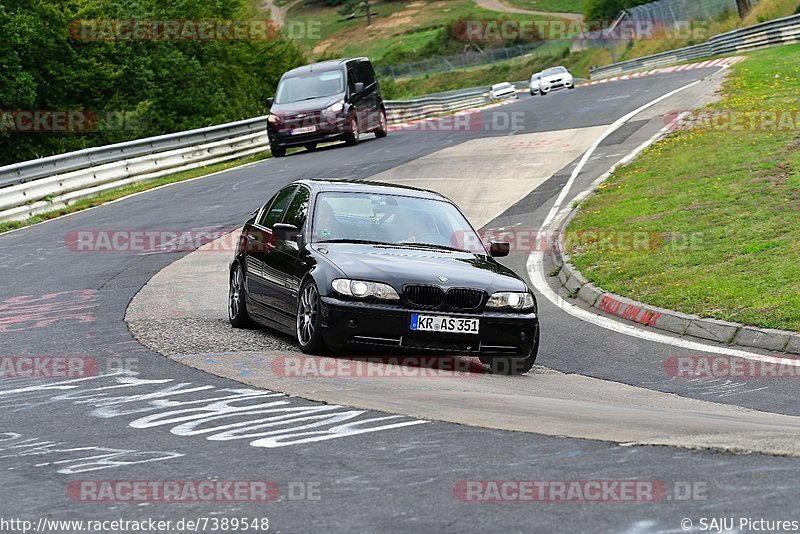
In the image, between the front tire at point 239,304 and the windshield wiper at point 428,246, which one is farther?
the front tire at point 239,304

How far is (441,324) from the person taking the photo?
32.4 feet

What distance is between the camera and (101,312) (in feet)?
42.1

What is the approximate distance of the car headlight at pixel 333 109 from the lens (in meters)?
32.6

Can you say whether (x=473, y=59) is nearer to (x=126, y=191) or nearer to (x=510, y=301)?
(x=126, y=191)

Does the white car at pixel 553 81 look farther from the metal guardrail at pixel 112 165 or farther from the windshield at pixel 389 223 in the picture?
the windshield at pixel 389 223

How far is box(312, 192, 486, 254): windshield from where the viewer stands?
11.0 m

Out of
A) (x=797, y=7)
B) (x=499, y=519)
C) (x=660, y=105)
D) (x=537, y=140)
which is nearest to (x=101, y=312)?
(x=499, y=519)

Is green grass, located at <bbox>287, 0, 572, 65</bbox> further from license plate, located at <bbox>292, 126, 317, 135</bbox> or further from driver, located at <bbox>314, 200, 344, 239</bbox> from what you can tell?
driver, located at <bbox>314, 200, 344, 239</bbox>

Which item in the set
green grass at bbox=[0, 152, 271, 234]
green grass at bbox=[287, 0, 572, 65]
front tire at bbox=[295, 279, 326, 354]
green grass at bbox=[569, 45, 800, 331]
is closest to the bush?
green grass at bbox=[0, 152, 271, 234]

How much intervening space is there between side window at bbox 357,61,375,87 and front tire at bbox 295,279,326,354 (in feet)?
81.3

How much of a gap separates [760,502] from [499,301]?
515 centimetres

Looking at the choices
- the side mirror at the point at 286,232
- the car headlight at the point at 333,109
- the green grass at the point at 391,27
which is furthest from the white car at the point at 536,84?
the green grass at the point at 391,27

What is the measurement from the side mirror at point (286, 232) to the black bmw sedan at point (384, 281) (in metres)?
0.01

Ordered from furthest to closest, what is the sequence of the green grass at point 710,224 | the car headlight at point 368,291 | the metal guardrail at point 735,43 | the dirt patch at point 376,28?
the dirt patch at point 376,28, the metal guardrail at point 735,43, the green grass at point 710,224, the car headlight at point 368,291
